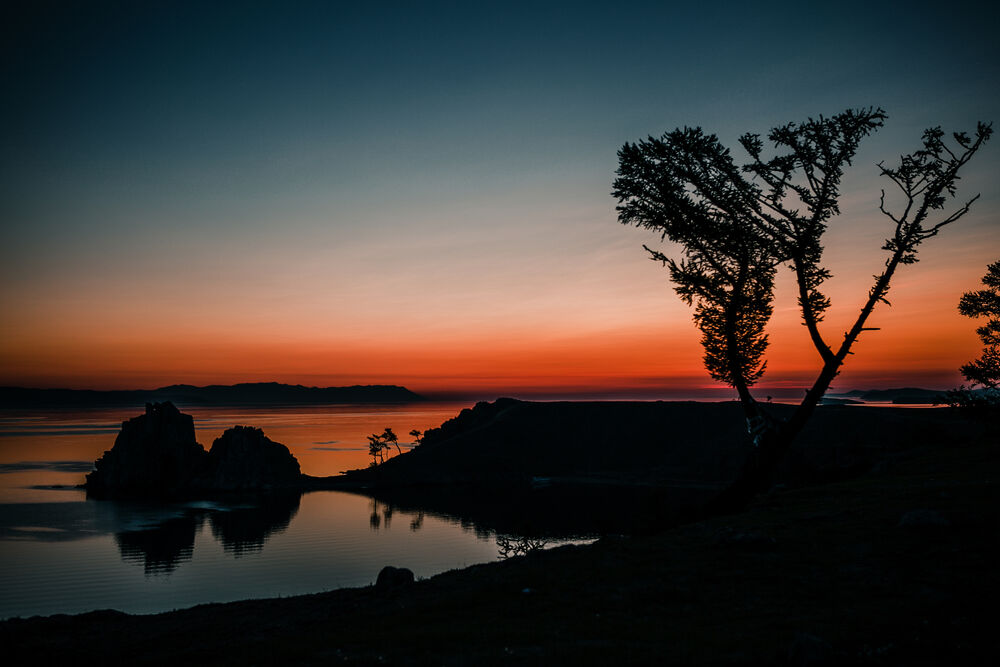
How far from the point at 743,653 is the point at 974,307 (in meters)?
40.3

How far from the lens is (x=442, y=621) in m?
15.2

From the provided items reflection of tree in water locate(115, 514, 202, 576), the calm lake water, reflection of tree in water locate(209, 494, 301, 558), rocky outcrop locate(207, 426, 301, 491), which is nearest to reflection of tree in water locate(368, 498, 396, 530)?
the calm lake water

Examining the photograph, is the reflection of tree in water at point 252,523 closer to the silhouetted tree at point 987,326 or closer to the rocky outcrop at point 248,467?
the rocky outcrop at point 248,467

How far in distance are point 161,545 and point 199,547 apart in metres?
7.81

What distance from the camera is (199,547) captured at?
114875mm

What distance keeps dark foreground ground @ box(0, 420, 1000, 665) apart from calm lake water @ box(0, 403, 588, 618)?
118ft

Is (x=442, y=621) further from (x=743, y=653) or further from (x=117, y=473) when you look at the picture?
(x=117, y=473)

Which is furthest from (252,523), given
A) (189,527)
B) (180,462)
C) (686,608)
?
(686,608)

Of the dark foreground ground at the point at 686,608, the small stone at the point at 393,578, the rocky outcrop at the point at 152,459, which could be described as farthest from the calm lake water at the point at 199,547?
the dark foreground ground at the point at 686,608

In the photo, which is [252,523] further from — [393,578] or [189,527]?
[393,578]

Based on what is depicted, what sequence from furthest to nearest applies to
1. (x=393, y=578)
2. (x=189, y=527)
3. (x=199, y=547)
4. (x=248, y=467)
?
(x=248, y=467) < (x=189, y=527) < (x=199, y=547) < (x=393, y=578)

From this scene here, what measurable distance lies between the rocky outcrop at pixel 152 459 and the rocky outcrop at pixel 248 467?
→ 32.4 feet

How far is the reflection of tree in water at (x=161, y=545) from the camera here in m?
101

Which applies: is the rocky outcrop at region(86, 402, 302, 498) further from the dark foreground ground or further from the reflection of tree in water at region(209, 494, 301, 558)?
the dark foreground ground
